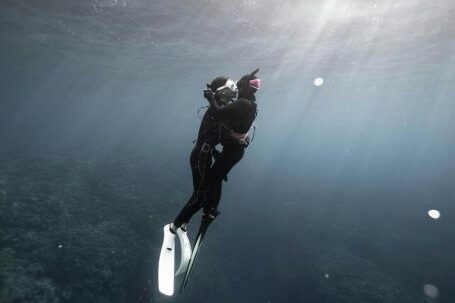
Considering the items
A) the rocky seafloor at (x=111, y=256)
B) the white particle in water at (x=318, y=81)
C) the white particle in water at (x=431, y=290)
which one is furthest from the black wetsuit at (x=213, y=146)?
the white particle in water at (x=318, y=81)

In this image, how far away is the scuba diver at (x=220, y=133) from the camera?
15.3 feet

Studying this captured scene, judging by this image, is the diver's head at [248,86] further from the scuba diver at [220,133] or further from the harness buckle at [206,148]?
the harness buckle at [206,148]

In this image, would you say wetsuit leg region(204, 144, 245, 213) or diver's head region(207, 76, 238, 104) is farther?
wetsuit leg region(204, 144, 245, 213)

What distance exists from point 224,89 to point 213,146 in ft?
2.71

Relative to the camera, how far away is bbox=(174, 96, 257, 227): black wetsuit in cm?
466

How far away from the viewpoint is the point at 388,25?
18.7 metres

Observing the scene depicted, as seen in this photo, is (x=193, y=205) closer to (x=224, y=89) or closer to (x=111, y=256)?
(x=224, y=89)

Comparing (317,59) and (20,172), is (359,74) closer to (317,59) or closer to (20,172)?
(317,59)

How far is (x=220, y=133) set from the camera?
4.77 metres

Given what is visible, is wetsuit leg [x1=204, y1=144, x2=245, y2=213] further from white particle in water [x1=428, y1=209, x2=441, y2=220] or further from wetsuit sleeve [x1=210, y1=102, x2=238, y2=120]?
white particle in water [x1=428, y1=209, x2=441, y2=220]

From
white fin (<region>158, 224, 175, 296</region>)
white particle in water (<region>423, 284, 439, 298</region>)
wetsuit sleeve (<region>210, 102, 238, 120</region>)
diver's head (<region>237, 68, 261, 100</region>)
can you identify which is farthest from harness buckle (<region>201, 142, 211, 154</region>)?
white particle in water (<region>423, 284, 439, 298</region>)

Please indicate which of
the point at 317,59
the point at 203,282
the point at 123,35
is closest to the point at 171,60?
the point at 123,35

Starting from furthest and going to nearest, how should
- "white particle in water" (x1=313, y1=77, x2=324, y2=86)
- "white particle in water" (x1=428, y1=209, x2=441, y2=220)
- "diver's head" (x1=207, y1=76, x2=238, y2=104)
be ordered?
1. "white particle in water" (x1=313, y1=77, x2=324, y2=86)
2. "white particle in water" (x1=428, y1=209, x2=441, y2=220)
3. "diver's head" (x1=207, y1=76, x2=238, y2=104)

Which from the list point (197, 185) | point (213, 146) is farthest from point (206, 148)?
point (197, 185)
